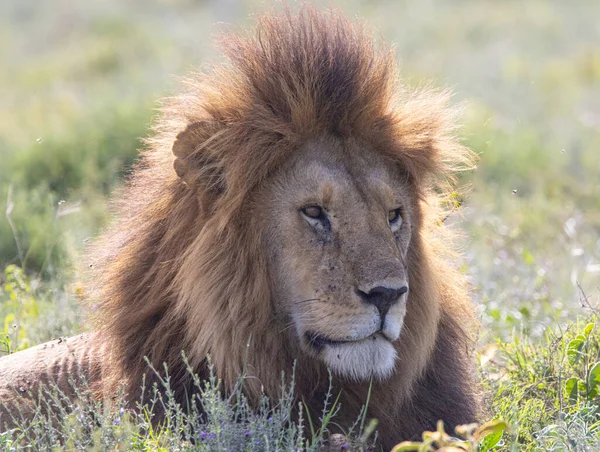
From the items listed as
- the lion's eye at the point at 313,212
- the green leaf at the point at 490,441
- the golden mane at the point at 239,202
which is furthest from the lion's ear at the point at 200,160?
the green leaf at the point at 490,441

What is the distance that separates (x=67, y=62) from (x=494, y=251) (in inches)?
564

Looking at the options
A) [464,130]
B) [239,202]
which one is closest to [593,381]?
[239,202]

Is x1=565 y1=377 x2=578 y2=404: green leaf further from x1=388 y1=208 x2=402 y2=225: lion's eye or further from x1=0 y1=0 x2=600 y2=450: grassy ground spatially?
x1=388 y1=208 x2=402 y2=225: lion's eye

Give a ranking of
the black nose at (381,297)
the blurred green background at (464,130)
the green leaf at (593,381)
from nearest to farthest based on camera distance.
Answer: the black nose at (381,297)
the green leaf at (593,381)
the blurred green background at (464,130)

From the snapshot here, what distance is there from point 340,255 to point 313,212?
0.21 meters

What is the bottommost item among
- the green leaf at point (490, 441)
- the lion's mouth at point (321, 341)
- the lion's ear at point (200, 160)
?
the green leaf at point (490, 441)

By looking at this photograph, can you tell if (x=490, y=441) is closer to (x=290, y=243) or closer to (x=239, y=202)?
(x=290, y=243)

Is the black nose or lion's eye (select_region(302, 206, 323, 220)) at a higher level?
lion's eye (select_region(302, 206, 323, 220))

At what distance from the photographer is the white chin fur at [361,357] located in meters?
3.31

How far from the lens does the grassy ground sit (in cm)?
431

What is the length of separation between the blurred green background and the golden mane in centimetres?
44

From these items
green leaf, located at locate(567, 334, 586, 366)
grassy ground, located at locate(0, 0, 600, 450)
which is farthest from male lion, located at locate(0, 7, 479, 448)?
green leaf, located at locate(567, 334, 586, 366)

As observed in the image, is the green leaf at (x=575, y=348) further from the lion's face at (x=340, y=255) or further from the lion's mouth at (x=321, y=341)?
the lion's mouth at (x=321, y=341)

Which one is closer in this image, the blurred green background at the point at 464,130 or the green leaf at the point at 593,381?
the green leaf at the point at 593,381
